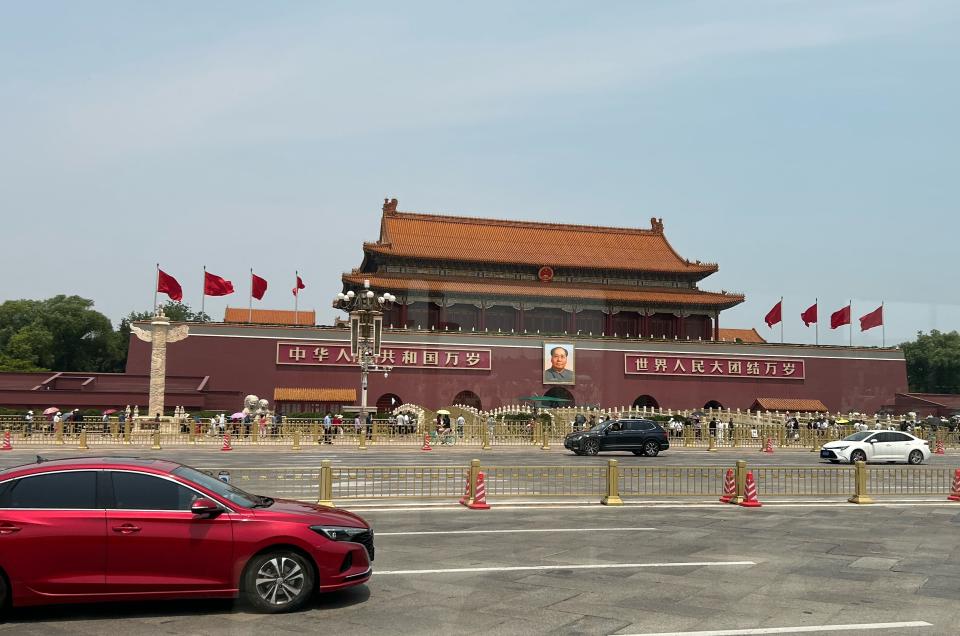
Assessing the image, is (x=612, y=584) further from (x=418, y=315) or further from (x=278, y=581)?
(x=418, y=315)

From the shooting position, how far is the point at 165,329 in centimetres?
3969

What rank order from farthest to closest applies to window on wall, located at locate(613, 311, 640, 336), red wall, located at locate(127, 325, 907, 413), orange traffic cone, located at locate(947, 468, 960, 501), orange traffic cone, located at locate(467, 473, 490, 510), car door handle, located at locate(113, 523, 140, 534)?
window on wall, located at locate(613, 311, 640, 336)
red wall, located at locate(127, 325, 907, 413)
orange traffic cone, located at locate(947, 468, 960, 501)
orange traffic cone, located at locate(467, 473, 490, 510)
car door handle, located at locate(113, 523, 140, 534)

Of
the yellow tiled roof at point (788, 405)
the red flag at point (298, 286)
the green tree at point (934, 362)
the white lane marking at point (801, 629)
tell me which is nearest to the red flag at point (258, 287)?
the red flag at point (298, 286)

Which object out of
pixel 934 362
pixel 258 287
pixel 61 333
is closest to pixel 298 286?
pixel 258 287

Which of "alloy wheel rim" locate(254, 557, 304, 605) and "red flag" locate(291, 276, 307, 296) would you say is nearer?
"alloy wheel rim" locate(254, 557, 304, 605)

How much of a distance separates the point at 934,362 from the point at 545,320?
43.7m

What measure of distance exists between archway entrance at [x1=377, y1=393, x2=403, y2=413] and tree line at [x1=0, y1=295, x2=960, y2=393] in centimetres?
2602

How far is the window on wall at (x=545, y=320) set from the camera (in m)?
57.2

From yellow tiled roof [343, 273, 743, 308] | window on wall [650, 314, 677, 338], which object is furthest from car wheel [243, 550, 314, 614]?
window on wall [650, 314, 677, 338]

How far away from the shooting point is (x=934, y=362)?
77625 mm

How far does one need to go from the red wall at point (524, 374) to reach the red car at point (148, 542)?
41.9 meters

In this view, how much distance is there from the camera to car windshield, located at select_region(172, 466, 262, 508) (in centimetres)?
799

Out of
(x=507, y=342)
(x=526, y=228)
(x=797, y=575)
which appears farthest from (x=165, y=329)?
(x=797, y=575)

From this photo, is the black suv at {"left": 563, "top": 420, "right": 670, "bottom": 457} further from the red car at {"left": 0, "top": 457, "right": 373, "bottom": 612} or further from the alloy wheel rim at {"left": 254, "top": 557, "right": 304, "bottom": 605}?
the alloy wheel rim at {"left": 254, "top": 557, "right": 304, "bottom": 605}
